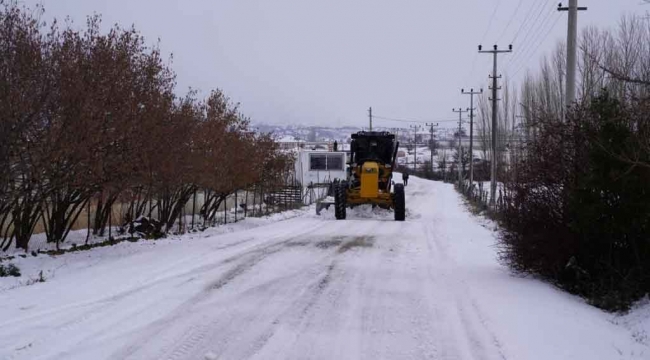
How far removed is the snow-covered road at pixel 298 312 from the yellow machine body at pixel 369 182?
11.5 metres

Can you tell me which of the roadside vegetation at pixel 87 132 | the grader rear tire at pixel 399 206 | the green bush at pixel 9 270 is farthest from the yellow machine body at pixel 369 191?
the green bush at pixel 9 270

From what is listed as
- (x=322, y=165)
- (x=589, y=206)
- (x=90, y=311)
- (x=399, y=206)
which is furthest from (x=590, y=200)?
(x=322, y=165)

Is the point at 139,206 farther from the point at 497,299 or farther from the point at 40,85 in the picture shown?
the point at 497,299

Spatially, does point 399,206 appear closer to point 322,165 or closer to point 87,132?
point 87,132

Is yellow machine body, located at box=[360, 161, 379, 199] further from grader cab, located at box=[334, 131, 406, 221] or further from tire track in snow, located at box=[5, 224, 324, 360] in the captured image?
tire track in snow, located at box=[5, 224, 324, 360]

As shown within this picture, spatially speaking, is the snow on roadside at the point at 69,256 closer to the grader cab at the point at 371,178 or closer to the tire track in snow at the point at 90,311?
the tire track in snow at the point at 90,311

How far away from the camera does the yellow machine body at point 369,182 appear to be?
78.0 ft

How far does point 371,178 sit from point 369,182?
18 centimetres

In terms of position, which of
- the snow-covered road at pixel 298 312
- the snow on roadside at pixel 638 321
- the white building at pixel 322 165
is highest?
the white building at pixel 322 165

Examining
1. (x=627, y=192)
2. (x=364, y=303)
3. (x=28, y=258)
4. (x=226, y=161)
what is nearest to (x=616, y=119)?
(x=627, y=192)

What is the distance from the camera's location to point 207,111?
70.6 ft

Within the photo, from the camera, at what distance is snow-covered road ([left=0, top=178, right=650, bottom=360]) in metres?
6.17

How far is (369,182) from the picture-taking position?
23.8m

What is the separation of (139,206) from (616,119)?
14541 mm
